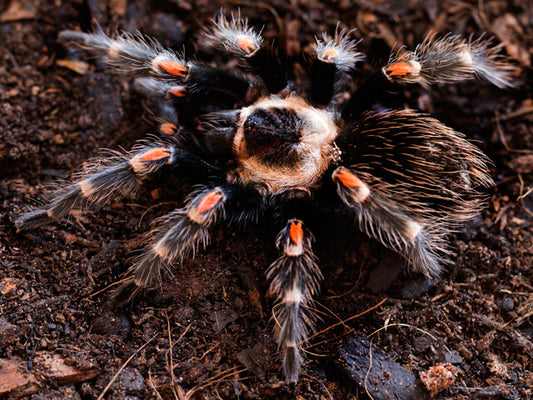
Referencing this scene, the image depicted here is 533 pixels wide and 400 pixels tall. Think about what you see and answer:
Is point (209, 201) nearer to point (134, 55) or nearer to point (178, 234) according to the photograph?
point (178, 234)

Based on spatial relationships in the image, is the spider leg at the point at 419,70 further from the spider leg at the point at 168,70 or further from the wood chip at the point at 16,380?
the wood chip at the point at 16,380

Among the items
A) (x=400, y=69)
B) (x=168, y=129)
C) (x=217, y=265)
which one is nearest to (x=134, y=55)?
(x=168, y=129)

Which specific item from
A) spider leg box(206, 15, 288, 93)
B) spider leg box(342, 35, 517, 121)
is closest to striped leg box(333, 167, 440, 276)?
spider leg box(342, 35, 517, 121)

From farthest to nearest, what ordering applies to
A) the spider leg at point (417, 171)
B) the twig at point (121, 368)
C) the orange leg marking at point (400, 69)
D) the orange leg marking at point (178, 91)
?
the orange leg marking at point (178, 91), the orange leg marking at point (400, 69), the spider leg at point (417, 171), the twig at point (121, 368)

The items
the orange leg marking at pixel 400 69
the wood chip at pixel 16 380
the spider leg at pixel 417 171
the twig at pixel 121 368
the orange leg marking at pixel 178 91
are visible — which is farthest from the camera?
the orange leg marking at pixel 178 91

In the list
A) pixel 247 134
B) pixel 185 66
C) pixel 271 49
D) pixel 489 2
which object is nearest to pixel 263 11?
pixel 271 49

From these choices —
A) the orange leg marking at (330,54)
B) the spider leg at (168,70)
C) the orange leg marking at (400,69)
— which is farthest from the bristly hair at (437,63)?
the spider leg at (168,70)

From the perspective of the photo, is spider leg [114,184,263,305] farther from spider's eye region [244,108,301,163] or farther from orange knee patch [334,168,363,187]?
orange knee patch [334,168,363,187]
